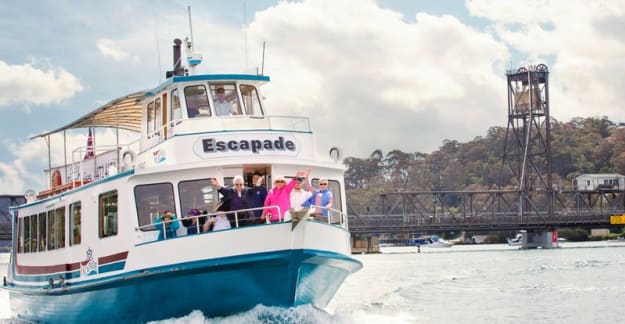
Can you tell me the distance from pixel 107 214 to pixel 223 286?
331 cm

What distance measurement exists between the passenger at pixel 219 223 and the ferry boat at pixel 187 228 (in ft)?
0.63

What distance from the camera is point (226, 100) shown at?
75.3 feet

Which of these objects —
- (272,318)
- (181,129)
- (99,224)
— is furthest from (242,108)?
(272,318)

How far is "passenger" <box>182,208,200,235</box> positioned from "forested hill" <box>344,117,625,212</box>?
14233 cm

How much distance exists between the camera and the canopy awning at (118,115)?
2486 centimetres

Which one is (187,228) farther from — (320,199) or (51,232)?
(51,232)

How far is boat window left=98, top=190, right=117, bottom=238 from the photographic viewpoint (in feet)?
68.6

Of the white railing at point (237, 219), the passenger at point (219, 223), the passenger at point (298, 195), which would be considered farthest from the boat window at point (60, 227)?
the passenger at point (298, 195)

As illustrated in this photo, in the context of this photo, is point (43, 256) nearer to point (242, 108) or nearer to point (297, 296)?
point (242, 108)

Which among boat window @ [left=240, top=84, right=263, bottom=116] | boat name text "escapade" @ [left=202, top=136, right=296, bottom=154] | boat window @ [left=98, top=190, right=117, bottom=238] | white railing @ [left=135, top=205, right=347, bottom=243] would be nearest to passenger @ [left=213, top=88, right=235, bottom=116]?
boat window @ [left=240, top=84, right=263, bottom=116]

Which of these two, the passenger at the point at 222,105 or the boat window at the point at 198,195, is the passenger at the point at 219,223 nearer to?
the boat window at the point at 198,195

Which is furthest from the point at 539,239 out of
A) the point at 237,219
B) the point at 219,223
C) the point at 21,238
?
the point at 237,219

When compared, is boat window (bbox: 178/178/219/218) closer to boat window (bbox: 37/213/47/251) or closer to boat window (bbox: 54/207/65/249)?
boat window (bbox: 54/207/65/249)

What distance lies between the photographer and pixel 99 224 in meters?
21.4
